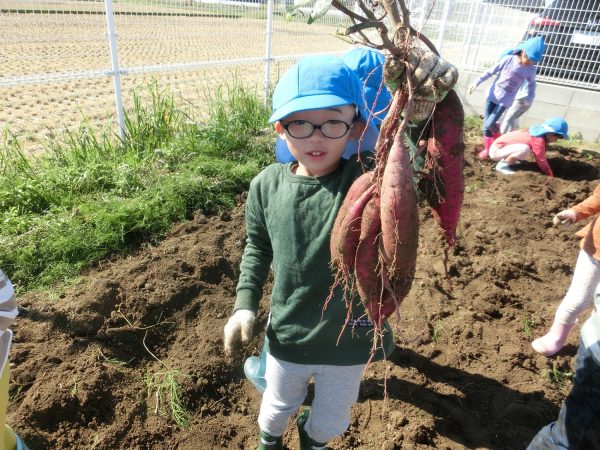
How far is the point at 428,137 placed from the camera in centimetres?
121

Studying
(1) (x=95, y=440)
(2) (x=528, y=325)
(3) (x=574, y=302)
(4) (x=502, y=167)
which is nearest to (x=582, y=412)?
(3) (x=574, y=302)

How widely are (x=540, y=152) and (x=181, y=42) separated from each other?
4.80 meters

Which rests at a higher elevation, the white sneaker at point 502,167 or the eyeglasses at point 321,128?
the eyeglasses at point 321,128

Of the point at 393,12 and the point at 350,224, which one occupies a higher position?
the point at 393,12

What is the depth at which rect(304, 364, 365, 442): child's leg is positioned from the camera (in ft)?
5.09

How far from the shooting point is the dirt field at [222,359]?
6.79 feet

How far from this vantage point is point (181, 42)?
5906 millimetres

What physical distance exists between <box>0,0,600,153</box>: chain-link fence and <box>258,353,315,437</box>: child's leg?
10.9 ft

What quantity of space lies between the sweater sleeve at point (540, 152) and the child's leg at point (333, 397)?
4476 mm

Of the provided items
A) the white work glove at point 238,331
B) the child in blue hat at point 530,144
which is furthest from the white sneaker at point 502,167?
the white work glove at point 238,331

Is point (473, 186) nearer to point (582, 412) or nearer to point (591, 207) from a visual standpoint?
point (591, 207)

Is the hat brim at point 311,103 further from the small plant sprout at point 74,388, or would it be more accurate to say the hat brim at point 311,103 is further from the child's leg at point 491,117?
the child's leg at point 491,117

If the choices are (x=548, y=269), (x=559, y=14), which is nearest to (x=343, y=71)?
(x=548, y=269)

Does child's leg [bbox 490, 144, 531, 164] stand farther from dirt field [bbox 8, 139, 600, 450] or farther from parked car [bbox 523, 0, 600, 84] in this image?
parked car [bbox 523, 0, 600, 84]
